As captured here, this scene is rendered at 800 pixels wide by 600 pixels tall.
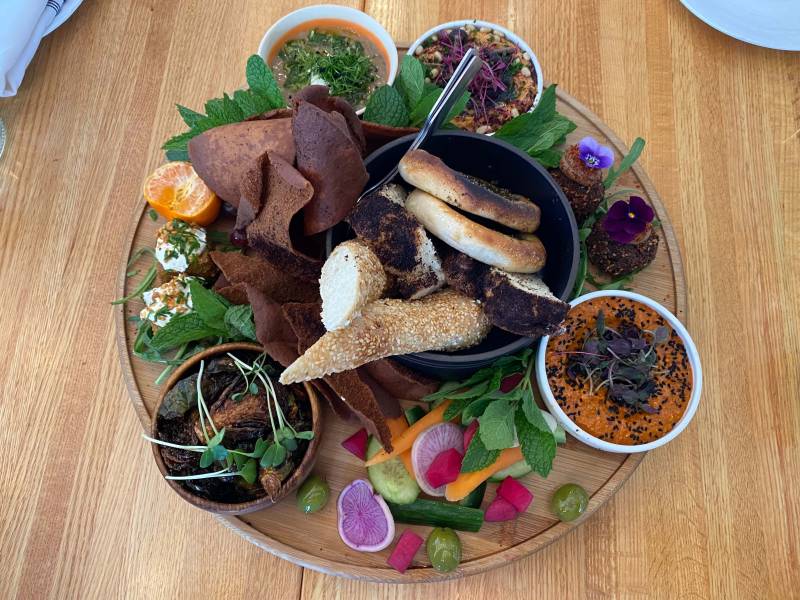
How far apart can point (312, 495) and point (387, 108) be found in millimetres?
842

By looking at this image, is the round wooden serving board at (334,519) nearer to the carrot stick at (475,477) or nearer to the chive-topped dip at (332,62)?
the carrot stick at (475,477)

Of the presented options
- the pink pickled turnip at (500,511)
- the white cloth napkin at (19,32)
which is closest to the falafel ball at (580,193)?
the pink pickled turnip at (500,511)

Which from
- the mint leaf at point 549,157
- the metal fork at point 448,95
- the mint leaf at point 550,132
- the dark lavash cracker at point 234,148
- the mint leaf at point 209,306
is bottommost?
the mint leaf at point 549,157

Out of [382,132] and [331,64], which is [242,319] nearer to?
[382,132]

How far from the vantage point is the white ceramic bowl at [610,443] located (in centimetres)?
115

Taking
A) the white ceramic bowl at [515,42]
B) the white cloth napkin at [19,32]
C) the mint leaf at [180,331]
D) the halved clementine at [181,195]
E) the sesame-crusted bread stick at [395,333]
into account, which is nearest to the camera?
the sesame-crusted bread stick at [395,333]

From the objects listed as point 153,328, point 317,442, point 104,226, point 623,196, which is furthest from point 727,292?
point 104,226

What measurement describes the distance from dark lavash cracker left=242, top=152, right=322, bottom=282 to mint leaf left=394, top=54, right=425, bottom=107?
1.19 feet

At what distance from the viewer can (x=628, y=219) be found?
121 cm

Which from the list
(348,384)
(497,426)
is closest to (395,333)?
(348,384)

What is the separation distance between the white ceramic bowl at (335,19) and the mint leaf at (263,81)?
16cm

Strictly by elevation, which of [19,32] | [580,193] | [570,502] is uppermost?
[19,32]

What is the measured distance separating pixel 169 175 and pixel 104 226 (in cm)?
43

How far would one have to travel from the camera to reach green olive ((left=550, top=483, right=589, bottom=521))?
46.9 inches
